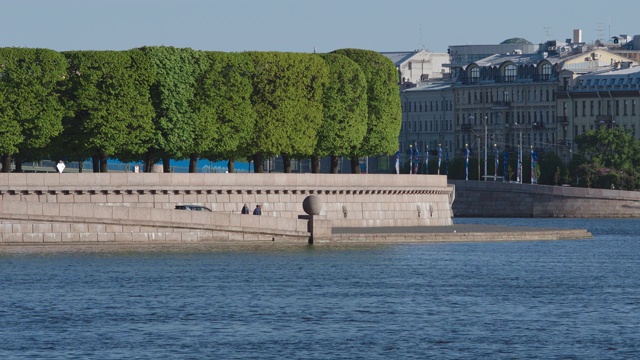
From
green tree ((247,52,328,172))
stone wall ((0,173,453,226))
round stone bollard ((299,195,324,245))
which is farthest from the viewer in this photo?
green tree ((247,52,328,172))

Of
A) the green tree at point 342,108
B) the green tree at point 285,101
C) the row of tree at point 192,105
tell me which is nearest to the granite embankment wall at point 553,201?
the row of tree at point 192,105

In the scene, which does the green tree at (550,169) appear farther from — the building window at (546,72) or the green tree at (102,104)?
the green tree at (102,104)

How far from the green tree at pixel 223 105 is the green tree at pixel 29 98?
820 centimetres

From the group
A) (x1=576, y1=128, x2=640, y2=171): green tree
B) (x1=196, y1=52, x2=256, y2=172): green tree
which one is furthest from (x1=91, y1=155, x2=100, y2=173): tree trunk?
(x1=576, y1=128, x2=640, y2=171): green tree

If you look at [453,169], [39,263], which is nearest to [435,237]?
[39,263]

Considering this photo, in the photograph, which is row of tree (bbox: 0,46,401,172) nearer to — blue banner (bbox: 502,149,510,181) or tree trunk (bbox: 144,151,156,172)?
tree trunk (bbox: 144,151,156,172)

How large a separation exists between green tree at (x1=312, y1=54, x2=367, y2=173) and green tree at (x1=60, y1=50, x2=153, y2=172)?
1287 cm

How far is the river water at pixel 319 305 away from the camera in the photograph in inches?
2217

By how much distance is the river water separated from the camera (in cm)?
5631

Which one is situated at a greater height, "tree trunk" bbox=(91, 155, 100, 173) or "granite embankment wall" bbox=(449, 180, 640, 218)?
"tree trunk" bbox=(91, 155, 100, 173)

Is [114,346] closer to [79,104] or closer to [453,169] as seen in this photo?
[79,104]

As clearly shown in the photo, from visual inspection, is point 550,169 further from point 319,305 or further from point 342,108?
point 319,305

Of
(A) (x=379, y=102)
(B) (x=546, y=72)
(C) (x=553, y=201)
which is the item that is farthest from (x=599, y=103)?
(A) (x=379, y=102)

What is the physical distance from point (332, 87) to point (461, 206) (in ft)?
170
